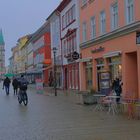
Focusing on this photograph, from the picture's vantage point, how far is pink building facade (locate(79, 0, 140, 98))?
87.1ft

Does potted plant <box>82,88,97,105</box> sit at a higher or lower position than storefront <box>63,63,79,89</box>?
lower

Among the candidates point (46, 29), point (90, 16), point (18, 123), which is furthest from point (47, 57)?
point (18, 123)

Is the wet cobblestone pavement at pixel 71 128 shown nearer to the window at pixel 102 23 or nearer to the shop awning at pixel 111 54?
the shop awning at pixel 111 54

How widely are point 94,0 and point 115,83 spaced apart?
1246cm

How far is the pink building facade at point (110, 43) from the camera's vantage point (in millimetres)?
26547

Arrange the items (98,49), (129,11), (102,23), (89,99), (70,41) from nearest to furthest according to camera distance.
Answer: (89,99)
(129,11)
(102,23)
(98,49)
(70,41)

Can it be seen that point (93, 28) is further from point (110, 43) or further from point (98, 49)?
point (110, 43)

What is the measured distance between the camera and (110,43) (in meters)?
31.2

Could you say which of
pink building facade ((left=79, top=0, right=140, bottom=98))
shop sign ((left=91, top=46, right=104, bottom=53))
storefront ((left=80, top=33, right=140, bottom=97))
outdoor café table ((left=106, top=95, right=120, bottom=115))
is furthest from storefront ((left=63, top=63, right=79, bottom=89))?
outdoor café table ((left=106, top=95, right=120, bottom=115))

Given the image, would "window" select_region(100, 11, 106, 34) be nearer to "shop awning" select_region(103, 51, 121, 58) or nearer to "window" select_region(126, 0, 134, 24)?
"shop awning" select_region(103, 51, 121, 58)

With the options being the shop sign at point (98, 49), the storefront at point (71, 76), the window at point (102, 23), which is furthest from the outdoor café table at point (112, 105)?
the storefront at point (71, 76)

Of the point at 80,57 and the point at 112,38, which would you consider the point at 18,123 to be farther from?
the point at 80,57

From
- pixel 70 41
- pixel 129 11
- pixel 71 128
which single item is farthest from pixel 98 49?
pixel 71 128

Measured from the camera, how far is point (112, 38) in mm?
30547
